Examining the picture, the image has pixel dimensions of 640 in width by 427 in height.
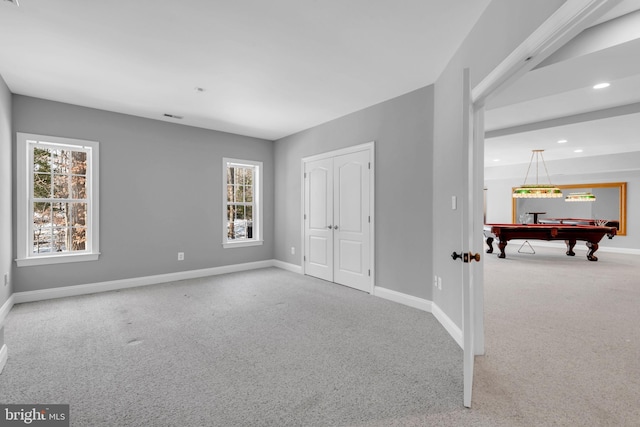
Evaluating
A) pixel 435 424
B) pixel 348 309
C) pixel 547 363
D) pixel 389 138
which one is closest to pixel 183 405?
pixel 435 424

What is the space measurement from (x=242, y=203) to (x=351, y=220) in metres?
2.35

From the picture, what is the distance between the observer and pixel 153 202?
15.3ft

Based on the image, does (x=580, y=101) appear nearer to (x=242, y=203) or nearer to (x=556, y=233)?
(x=556, y=233)

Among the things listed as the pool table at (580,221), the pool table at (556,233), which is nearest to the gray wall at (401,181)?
the pool table at (556,233)

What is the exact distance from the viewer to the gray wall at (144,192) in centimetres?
395

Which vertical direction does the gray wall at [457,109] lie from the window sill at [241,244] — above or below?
above

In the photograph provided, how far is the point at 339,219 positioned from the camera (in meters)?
4.65

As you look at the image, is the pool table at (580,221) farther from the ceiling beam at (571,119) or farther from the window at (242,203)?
the window at (242,203)

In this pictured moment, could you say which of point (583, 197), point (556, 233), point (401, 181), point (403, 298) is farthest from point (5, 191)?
point (583, 197)

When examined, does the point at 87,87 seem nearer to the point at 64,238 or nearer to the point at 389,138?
the point at 64,238

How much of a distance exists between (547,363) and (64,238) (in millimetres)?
5544

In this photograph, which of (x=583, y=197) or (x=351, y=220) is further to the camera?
(x=583, y=197)

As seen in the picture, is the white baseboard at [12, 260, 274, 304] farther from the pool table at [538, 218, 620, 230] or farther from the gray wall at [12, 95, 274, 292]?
the pool table at [538, 218, 620, 230]

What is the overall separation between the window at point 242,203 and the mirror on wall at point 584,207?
8.29 meters
